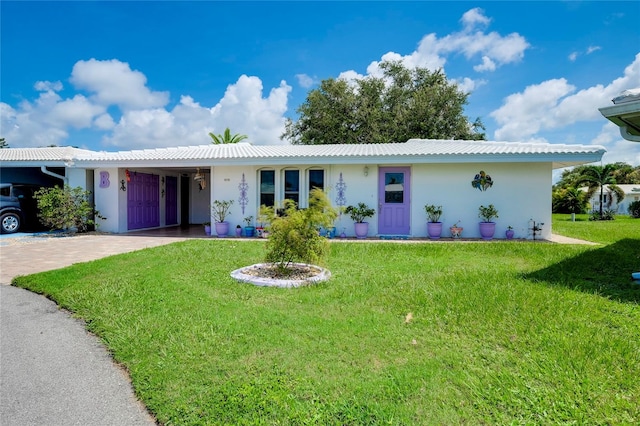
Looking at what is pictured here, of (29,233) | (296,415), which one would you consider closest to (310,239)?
(296,415)

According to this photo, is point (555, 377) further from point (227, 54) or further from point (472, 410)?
point (227, 54)

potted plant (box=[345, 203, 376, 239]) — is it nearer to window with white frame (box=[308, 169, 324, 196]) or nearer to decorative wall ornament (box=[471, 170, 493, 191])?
window with white frame (box=[308, 169, 324, 196])

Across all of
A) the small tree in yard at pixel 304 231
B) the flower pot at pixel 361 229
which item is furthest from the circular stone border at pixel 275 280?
the flower pot at pixel 361 229

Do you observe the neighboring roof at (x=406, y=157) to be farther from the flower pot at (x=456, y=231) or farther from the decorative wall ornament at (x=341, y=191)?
the flower pot at (x=456, y=231)

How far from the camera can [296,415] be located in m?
2.38

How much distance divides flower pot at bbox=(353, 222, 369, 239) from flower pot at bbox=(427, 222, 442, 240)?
6.90ft

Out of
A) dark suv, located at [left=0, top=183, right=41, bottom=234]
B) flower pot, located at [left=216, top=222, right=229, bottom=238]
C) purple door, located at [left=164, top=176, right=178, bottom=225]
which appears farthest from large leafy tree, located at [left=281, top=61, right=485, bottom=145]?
dark suv, located at [left=0, top=183, right=41, bottom=234]

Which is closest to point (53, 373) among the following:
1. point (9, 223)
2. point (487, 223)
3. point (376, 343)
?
point (376, 343)

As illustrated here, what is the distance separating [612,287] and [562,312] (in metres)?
1.97

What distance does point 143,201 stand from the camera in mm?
14930

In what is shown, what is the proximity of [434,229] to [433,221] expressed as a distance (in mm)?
325

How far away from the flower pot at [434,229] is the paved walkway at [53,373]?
9926mm

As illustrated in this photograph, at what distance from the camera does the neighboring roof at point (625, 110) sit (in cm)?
561

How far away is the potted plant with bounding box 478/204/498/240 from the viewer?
36.9 ft
